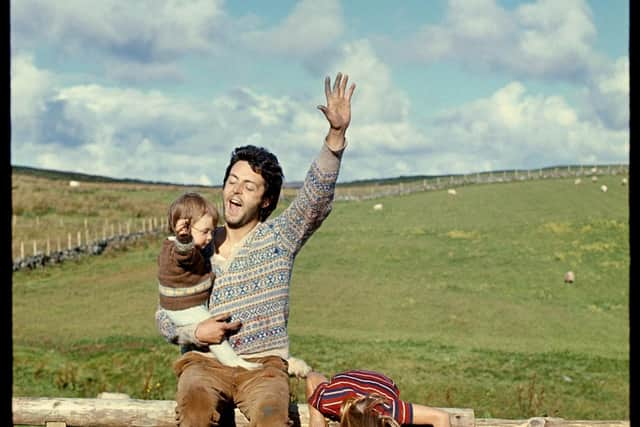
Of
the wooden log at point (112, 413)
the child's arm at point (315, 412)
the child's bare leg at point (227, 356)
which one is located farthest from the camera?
the wooden log at point (112, 413)

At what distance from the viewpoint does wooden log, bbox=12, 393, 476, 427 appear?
18.1ft

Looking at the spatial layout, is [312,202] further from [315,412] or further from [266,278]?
[315,412]

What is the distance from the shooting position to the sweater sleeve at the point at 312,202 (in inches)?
206

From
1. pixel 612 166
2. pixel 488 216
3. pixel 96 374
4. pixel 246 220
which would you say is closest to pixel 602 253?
pixel 488 216

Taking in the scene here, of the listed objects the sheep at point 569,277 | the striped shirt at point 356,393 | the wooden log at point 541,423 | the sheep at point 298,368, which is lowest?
the wooden log at point 541,423

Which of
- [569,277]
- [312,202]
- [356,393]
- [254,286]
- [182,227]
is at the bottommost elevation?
[356,393]

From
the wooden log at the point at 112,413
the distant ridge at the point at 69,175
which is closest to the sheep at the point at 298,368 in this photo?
the wooden log at the point at 112,413

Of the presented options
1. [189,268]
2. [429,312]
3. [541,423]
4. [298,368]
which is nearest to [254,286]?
[189,268]

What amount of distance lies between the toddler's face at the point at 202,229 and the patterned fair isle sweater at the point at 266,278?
1.33ft

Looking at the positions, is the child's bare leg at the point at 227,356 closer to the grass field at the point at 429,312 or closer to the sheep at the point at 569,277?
the grass field at the point at 429,312

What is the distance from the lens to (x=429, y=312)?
81.0 ft

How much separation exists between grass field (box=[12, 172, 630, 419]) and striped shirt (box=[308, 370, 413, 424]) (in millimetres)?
7721

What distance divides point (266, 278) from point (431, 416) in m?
1.42
